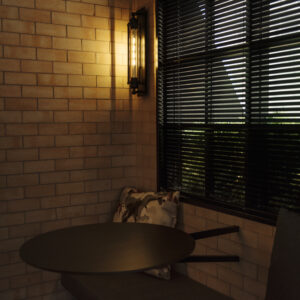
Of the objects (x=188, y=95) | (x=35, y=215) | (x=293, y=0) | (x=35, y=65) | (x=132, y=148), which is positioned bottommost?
(x=35, y=215)

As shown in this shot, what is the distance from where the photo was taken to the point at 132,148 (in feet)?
12.5

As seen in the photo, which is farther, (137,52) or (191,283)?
(137,52)

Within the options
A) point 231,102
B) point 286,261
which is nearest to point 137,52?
point 231,102

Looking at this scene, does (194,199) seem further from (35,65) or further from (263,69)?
(35,65)

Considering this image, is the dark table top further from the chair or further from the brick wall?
the brick wall

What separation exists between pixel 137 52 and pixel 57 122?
0.86 meters

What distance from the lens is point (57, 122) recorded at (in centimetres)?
347

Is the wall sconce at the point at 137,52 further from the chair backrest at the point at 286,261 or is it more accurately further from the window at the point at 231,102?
the chair backrest at the point at 286,261

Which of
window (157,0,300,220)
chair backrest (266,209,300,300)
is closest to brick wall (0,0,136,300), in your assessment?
window (157,0,300,220)

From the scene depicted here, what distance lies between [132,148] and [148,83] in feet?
1.94

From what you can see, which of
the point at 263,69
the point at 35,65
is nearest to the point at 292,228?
the point at 263,69

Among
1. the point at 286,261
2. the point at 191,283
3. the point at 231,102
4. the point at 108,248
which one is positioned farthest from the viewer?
the point at 191,283

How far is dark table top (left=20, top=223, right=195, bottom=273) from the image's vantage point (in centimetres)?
209

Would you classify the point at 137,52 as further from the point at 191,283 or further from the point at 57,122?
the point at 191,283
